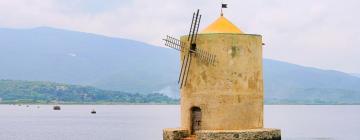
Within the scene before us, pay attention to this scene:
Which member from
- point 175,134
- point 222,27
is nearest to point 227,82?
point 222,27

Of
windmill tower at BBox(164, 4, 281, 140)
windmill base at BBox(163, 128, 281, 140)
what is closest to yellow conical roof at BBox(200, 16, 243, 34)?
windmill tower at BBox(164, 4, 281, 140)

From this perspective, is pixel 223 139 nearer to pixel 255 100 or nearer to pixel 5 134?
pixel 255 100

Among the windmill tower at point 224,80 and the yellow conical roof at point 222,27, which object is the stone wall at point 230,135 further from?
the yellow conical roof at point 222,27

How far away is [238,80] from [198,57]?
1254 mm

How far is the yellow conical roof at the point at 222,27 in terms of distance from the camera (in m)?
18.7

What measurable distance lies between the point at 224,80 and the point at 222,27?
1.55 meters

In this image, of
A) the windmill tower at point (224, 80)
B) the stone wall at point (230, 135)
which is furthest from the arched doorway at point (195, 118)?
the stone wall at point (230, 135)

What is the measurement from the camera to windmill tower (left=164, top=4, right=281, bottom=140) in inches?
718

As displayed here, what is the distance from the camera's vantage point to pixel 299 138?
7469 cm

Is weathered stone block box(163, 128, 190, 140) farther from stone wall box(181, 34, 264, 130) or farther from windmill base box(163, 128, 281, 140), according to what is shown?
stone wall box(181, 34, 264, 130)

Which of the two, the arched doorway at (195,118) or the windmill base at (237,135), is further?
the arched doorway at (195,118)

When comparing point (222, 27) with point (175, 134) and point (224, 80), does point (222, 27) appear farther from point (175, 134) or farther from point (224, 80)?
point (175, 134)

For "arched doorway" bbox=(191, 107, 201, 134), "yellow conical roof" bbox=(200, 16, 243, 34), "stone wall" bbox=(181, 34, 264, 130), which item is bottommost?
"arched doorway" bbox=(191, 107, 201, 134)

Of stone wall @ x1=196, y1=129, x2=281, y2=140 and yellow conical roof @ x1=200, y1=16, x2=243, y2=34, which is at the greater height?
yellow conical roof @ x1=200, y1=16, x2=243, y2=34
